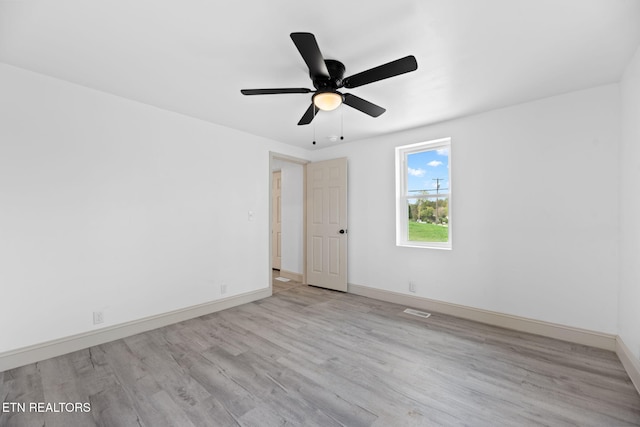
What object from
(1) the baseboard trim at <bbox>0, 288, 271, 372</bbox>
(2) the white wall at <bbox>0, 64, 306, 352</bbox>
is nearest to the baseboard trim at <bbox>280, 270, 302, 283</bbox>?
(2) the white wall at <bbox>0, 64, 306, 352</bbox>

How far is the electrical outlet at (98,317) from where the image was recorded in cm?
268

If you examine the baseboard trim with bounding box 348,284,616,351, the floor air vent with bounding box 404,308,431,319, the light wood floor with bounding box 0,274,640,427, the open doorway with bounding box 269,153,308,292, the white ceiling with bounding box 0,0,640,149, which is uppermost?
the white ceiling with bounding box 0,0,640,149

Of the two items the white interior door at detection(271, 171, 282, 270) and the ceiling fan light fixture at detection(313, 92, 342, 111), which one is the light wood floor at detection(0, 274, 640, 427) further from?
the white interior door at detection(271, 171, 282, 270)

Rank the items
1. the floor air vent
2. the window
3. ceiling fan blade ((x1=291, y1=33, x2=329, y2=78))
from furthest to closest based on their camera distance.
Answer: the window → the floor air vent → ceiling fan blade ((x1=291, y1=33, x2=329, y2=78))

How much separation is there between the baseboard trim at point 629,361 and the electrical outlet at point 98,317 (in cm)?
457

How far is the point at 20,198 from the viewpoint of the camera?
2.33 m

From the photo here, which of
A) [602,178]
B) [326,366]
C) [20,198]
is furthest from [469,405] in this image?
[20,198]

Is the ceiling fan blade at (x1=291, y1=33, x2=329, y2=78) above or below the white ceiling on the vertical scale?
below

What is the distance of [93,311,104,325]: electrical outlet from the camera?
2.68 m

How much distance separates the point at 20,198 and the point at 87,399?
70.1 inches

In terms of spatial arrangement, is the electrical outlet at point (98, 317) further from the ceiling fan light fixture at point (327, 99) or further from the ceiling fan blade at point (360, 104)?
the ceiling fan blade at point (360, 104)

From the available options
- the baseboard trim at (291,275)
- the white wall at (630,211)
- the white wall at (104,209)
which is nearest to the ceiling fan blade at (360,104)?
the white wall at (630,211)

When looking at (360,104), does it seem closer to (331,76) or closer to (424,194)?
(331,76)

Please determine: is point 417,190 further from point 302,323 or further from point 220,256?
point 220,256
